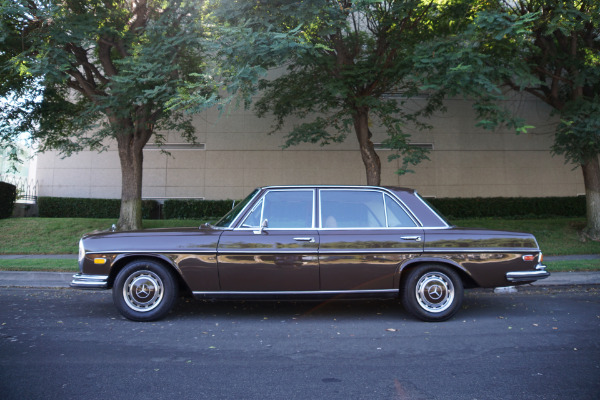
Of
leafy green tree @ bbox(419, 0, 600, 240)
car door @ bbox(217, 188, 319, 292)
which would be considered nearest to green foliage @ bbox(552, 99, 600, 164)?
leafy green tree @ bbox(419, 0, 600, 240)

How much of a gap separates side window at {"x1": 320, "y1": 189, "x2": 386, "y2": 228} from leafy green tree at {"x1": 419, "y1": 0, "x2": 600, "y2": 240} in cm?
402

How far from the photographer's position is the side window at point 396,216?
5285 mm

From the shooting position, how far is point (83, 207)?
17250 mm

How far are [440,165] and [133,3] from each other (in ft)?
41.7

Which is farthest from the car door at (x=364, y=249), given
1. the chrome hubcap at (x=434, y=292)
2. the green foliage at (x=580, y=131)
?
the green foliage at (x=580, y=131)

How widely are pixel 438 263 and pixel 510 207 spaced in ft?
44.5

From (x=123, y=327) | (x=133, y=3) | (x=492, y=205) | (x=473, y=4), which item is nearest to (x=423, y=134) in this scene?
(x=492, y=205)

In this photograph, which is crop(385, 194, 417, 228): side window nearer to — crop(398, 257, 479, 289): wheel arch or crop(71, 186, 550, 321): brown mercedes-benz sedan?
crop(71, 186, 550, 321): brown mercedes-benz sedan

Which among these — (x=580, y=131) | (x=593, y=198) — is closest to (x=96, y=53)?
(x=580, y=131)

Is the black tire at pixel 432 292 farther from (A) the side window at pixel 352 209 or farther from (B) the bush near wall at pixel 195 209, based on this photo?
(B) the bush near wall at pixel 195 209

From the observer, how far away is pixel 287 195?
5418mm

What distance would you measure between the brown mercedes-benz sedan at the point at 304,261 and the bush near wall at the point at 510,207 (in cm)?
1215

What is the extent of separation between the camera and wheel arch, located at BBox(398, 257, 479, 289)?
16.7ft

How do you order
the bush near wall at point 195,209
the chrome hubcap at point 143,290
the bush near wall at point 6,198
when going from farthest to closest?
the bush near wall at point 195,209 → the bush near wall at point 6,198 → the chrome hubcap at point 143,290
